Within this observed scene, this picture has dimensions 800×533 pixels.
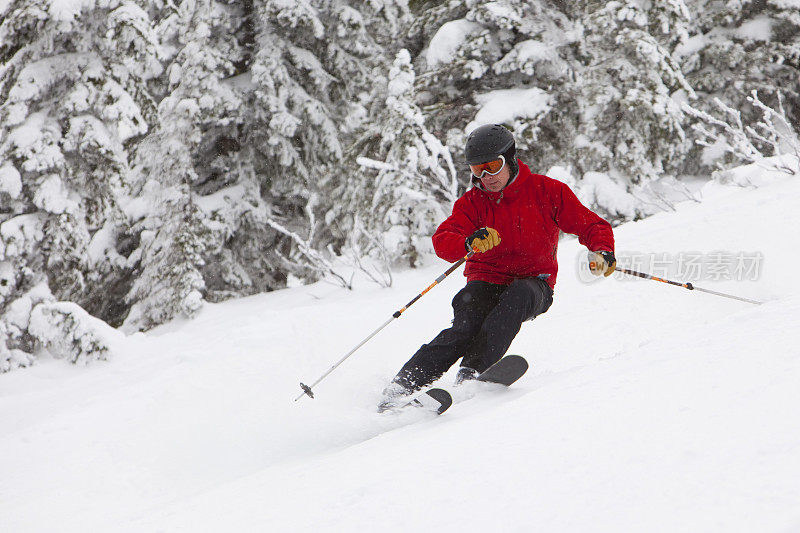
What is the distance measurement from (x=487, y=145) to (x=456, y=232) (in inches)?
25.5

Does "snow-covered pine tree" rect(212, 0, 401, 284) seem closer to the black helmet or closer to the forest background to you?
the forest background

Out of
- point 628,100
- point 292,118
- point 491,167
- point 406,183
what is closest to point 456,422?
point 491,167

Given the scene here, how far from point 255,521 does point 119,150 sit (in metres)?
8.95

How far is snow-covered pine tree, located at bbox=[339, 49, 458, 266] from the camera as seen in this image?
10.6m

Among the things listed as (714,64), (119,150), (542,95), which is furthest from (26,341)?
(714,64)

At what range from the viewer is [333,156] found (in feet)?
48.4

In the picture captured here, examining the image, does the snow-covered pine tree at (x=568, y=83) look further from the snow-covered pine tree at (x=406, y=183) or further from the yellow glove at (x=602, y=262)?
the yellow glove at (x=602, y=262)

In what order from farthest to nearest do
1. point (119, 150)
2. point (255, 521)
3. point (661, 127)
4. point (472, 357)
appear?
point (661, 127) < point (119, 150) < point (472, 357) < point (255, 521)

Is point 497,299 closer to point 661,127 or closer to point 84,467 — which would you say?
point 84,467

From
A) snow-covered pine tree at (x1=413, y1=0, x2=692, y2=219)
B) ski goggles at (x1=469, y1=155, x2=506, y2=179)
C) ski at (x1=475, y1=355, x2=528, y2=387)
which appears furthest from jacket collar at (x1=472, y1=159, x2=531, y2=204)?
snow-covered pine tree at (x1=413, y1=0, x2=692, y2=219)

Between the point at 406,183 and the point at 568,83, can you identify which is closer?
the point at 406,183

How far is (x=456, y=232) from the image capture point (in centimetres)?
452

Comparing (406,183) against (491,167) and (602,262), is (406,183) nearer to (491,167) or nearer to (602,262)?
(491,167)

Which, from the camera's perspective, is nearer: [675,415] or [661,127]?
[675,415]
